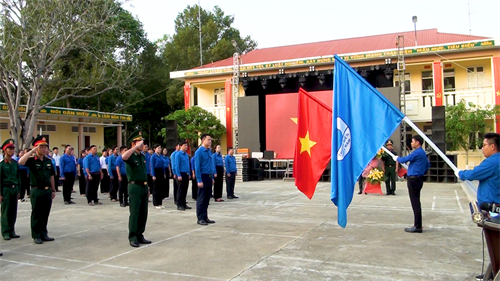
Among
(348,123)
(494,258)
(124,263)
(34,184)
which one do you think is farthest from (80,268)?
(494,258)

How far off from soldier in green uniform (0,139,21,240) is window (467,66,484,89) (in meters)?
22.6

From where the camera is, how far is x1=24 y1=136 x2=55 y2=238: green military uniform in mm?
6750

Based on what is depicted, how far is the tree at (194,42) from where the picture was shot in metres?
39.0

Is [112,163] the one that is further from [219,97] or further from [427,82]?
[427,82]

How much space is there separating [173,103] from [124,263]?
33951 mm

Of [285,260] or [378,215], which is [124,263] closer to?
[285,260]

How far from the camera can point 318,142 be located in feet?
22.0

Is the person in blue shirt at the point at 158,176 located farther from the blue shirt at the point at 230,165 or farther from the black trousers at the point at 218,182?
the blue shirt at the point at 230,165

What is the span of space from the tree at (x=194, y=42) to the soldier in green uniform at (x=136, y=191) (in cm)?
3150

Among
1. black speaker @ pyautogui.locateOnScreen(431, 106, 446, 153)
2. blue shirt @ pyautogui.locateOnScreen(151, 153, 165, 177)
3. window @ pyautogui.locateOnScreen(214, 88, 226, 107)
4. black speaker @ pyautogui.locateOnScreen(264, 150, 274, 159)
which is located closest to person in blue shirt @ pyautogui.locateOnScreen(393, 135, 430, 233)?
blue shirt @ pyautogui.locateOnScreen(151, 153, 165, 177)

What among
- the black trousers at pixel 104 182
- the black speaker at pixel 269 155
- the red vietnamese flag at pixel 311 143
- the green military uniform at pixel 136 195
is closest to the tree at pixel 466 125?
the black speaker at pixel 269 155

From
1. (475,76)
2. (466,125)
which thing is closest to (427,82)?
(475,76)

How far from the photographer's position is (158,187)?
36.5 ft

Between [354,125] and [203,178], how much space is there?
3.98m
